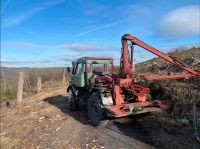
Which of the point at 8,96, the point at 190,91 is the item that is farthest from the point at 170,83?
the point at 8,96

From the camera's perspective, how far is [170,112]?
1118 centimetres

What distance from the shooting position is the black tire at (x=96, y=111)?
10.8m

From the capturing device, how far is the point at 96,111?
1140 centimetres

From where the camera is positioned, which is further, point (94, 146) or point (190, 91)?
point (190, 91)

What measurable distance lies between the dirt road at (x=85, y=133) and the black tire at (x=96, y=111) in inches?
10.4

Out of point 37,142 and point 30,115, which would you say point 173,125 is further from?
point 30,115

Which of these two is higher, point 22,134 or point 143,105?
point 143,105

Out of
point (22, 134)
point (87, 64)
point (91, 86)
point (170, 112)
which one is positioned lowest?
point (22, 134)

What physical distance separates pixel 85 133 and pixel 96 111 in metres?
1.19

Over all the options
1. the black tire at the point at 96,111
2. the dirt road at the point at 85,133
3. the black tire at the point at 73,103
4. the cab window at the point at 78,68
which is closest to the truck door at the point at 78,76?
the cab window at the point at 78,68

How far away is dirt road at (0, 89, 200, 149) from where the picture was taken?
8578mm

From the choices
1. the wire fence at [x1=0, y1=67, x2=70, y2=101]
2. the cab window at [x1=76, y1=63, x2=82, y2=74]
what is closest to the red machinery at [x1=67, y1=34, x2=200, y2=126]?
the cab window at [x1=76, y1=63, x2=82, y2=74]

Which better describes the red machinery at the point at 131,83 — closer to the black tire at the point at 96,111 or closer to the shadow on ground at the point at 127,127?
the black tire at the point at 96,111

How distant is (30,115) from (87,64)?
4.19m
